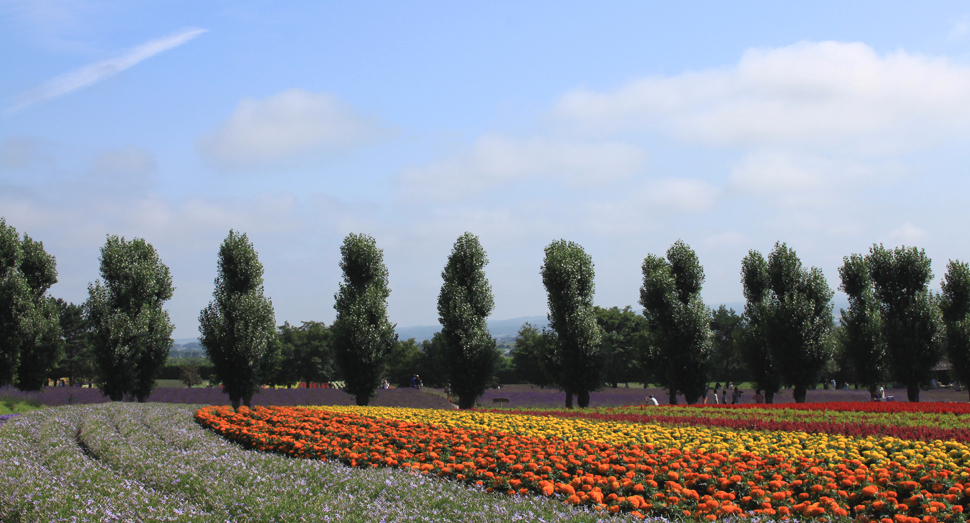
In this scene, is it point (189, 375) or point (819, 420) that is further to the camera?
point (189, 375)

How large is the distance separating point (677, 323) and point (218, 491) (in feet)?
93.2

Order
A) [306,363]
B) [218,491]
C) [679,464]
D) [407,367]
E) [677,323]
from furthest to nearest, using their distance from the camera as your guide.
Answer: [407,367] < [306,363] < [677,323] < [679,464] < [218,491]

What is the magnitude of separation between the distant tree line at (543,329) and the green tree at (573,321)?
0.24 feet

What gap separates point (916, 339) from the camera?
3475 cm

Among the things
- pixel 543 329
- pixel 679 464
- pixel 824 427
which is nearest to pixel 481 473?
pixel 679 464

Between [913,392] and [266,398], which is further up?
[913,392]

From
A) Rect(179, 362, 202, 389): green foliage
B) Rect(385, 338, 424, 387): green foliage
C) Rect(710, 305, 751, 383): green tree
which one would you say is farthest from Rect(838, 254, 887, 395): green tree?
Rect(179, 362, 202, 389): green foliage

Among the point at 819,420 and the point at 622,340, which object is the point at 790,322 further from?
the point at 622,340

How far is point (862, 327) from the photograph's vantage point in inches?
1430

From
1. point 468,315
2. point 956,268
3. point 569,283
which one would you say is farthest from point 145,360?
point 956,268

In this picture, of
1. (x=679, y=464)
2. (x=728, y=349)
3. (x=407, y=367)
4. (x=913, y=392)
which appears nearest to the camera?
(x=679, y=464)

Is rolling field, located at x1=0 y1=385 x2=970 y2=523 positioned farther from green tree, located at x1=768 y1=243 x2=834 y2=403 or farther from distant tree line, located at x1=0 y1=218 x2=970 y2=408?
green tree, located at x1=768 y1=243 x2=834 y2=403

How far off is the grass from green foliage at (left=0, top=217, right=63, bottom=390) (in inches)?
1085

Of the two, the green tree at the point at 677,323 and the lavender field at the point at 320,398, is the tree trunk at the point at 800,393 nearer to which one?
the lavender field at the point at 320,398
